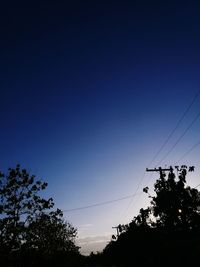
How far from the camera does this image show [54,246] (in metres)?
56.0

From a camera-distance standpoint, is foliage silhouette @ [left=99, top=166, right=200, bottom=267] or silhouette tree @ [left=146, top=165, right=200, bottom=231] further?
silhouette tree @ [left=146, top=165, right=200, bottom=231]

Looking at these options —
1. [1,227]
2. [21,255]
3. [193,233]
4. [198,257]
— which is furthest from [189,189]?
[21,255]

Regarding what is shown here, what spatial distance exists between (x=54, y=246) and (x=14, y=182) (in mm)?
26514

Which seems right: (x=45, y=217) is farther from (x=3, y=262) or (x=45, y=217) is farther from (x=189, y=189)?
(x=189, y=189)

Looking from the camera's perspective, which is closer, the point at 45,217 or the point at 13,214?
the point at 13,214

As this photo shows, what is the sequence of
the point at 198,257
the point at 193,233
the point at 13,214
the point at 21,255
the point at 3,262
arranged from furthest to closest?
the point at 193,233 → the point at 13,214 → the point at 198,257 → the point at 21,255 → the point at 3,262

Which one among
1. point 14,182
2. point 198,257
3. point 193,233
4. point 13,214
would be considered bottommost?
point 198,257

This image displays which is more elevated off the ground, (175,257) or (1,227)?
(1,227)

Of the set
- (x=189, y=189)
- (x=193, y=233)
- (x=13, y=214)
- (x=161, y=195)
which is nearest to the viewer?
(x=13, y=214)

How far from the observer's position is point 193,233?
37.7m

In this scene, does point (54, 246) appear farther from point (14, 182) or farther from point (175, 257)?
point (175, 257)

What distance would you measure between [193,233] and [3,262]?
2500cm

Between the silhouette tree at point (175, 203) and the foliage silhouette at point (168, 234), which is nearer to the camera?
the foliage silhouette at point (168, 234)

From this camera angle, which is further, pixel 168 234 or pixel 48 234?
pixel 48 234
